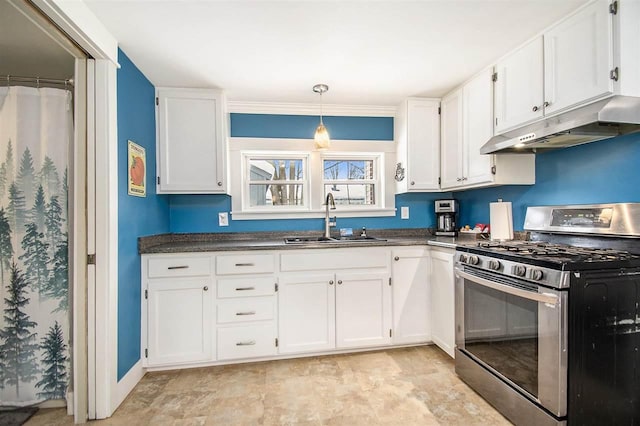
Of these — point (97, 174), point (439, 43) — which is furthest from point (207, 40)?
point (439, 43)

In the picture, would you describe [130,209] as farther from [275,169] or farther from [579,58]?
[579,58]

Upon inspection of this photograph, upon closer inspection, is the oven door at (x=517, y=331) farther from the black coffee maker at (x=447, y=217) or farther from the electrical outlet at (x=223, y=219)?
the electrical outlet at (x=223, y=219)

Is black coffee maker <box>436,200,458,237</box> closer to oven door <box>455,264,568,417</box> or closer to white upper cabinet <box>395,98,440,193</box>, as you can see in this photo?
white upper cabinet <box>395,98,440,193</box>

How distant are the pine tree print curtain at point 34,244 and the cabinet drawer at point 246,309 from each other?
3.04 ft

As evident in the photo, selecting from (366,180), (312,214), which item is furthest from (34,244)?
(366,180)

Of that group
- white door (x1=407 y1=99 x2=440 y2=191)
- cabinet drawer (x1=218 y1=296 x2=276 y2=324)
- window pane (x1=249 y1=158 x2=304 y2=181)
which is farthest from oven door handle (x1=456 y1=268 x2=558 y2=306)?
window pane (x1=249 y1=158 x2=304 y2=181)

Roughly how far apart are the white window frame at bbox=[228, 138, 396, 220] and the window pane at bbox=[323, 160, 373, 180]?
63 millimetres

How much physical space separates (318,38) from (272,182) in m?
1.52

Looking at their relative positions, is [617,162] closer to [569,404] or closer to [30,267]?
[569,404]

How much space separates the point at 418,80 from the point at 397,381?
2.32m

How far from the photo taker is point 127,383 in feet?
6.44

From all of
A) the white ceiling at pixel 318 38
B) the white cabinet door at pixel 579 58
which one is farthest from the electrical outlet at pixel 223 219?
the white cabinet door at pixel 579 58

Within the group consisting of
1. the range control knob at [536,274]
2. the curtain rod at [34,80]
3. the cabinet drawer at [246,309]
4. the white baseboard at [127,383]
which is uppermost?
the curtain rod at [34,80]

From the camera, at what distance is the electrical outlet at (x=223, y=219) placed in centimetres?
291
